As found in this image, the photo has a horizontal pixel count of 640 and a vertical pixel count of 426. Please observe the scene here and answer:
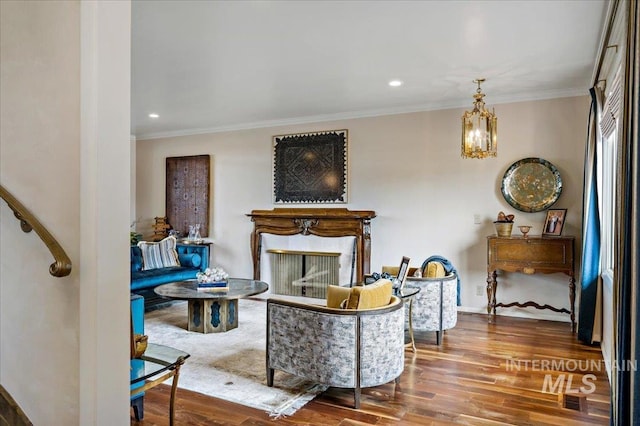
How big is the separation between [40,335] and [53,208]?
52 cm

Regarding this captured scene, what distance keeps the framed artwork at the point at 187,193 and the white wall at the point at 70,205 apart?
5.71 metres

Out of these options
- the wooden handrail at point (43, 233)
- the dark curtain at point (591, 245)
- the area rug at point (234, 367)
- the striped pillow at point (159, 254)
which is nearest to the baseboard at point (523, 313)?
the dark curtain at point (591, 245)

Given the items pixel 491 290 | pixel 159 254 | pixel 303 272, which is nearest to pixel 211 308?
pixel 159 254

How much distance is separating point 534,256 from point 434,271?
1.35 m

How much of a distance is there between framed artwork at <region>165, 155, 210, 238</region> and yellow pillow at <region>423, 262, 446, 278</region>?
4.32 metres

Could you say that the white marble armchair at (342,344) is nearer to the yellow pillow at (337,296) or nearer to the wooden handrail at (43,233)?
the yellow pillow at (337,296)

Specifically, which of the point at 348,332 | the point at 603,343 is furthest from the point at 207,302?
the point at 603,343

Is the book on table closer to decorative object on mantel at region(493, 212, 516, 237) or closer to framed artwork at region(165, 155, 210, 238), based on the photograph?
framed artwork at region(165, 155, 210, 238)

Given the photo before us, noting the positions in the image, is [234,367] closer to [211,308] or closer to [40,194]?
[211,308]

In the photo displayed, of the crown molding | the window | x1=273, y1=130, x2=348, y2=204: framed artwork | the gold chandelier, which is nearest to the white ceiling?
the crown molding

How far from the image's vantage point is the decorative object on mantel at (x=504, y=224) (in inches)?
205

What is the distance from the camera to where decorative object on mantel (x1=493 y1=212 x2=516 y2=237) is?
5.20 m

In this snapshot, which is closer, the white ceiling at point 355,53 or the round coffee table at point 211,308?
the white ceiling at point 355,53

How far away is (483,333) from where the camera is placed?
476cm
